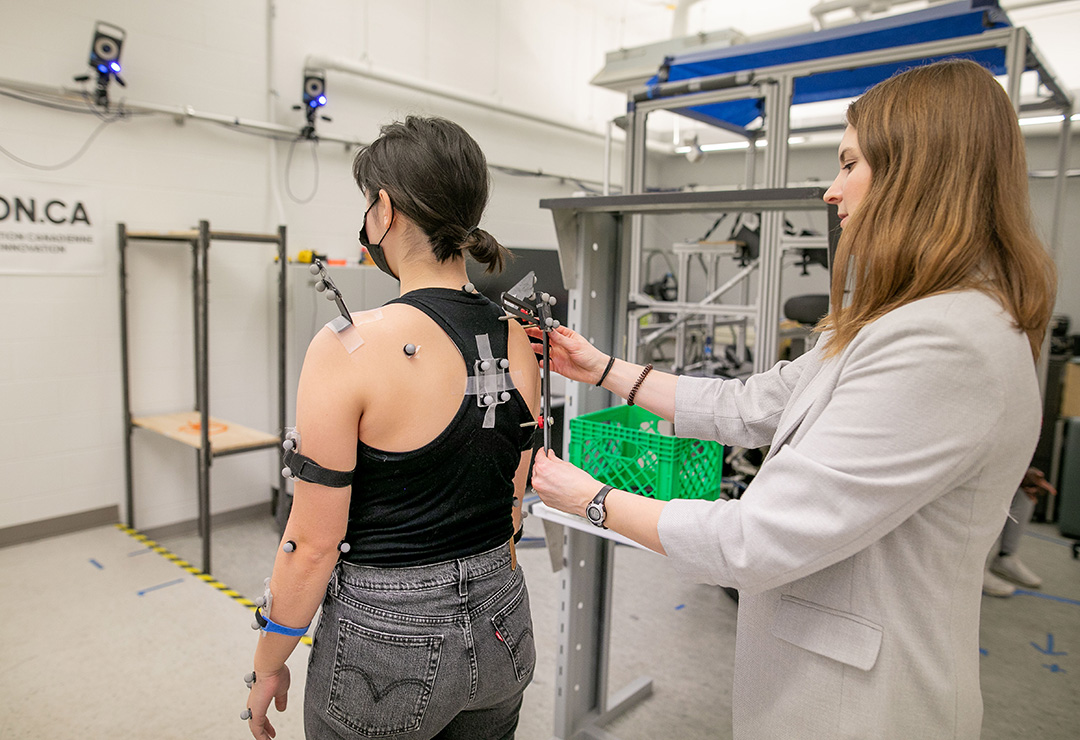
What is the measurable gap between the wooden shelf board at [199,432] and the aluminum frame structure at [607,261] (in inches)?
72.8

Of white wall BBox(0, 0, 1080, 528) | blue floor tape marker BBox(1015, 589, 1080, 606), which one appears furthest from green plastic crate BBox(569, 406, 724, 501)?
blue floor tape marker BBox(1015, 589, 1080, 606)

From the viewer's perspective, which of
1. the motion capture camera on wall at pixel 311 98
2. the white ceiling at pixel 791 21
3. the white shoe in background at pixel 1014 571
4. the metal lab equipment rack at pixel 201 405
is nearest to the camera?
the metal lab equipment rack at pixel 201 405

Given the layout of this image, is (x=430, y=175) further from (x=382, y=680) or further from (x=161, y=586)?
(x=161, y=586)

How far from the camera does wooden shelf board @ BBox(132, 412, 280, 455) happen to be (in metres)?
3.14

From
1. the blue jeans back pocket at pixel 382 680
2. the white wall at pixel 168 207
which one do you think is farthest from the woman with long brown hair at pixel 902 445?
the white wall at pixel 168 207

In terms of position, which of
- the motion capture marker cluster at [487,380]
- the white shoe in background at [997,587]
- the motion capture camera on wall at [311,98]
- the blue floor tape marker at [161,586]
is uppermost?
the motion capture camera on wall at [311,98]

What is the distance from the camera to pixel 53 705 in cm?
211

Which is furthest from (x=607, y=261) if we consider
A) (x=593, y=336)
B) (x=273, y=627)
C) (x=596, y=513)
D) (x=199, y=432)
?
(x=199, y=432)

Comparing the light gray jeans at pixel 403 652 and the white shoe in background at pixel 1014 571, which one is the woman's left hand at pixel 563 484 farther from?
the white shoe in background at pixel 1014 571

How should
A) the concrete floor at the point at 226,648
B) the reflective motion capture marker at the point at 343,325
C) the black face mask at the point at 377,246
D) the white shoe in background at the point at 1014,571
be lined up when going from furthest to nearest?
the white shoe in background at the point at 1014,571 → the concrete floor at the point at 226,648 → the black face mask at the point at 377,246 → the reflective motion capture marker at the point at 343,325

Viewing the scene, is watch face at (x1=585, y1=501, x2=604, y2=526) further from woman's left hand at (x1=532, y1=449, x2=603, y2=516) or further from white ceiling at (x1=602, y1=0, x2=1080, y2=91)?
white ceiling at (x1=602, y1=0, x2=1080, y2=91)

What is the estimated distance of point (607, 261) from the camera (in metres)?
1.78

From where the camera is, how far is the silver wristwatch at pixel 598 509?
0.99 metres

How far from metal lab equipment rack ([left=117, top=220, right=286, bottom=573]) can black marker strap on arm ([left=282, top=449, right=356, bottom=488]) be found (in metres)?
2.25
